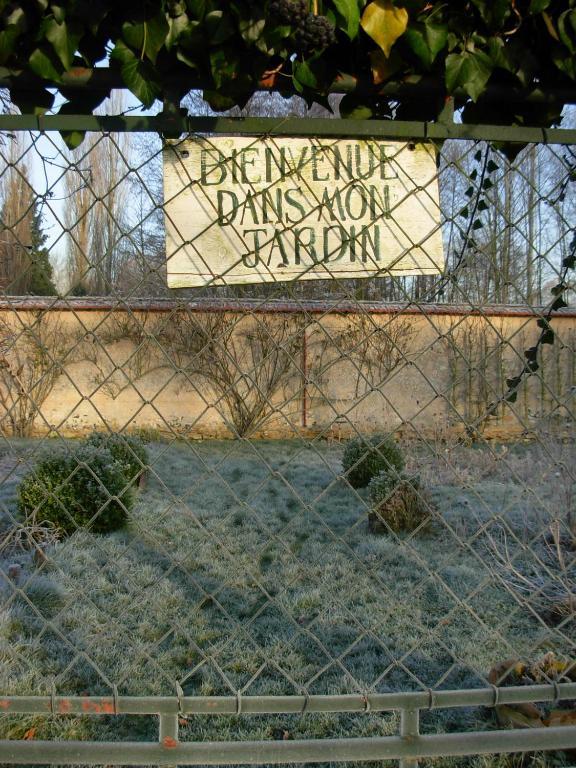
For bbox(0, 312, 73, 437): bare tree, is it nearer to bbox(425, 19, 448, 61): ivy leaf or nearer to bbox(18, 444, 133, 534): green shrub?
bbox(18, 444, 133, 534): green shrub

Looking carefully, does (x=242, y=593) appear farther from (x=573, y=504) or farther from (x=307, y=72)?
(x=307, y=72)

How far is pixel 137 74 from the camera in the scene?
1.11m

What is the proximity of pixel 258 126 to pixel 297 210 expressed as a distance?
177mm

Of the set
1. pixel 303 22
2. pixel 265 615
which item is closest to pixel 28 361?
pixel 265 615

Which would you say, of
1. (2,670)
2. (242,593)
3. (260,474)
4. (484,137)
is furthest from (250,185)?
(260,474)

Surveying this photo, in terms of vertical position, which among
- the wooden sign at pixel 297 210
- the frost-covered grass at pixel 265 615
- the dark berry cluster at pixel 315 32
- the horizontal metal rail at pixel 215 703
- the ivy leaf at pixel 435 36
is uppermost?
the ivy leaf at pixel 435 36

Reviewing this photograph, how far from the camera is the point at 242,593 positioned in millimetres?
3021

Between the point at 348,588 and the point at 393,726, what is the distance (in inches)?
46.1

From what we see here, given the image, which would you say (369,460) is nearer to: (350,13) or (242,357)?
(242,357)

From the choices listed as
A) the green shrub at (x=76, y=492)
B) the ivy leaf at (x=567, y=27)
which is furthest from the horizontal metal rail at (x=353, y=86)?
the green shrub at (x=76, y=492)

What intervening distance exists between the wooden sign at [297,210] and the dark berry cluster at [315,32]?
0.20 meters

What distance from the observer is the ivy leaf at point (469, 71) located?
1148 mm

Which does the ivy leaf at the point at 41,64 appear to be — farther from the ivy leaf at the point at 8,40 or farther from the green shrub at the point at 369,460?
the green shrub at the point at 369,460

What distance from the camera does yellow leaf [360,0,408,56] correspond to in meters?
1.09
